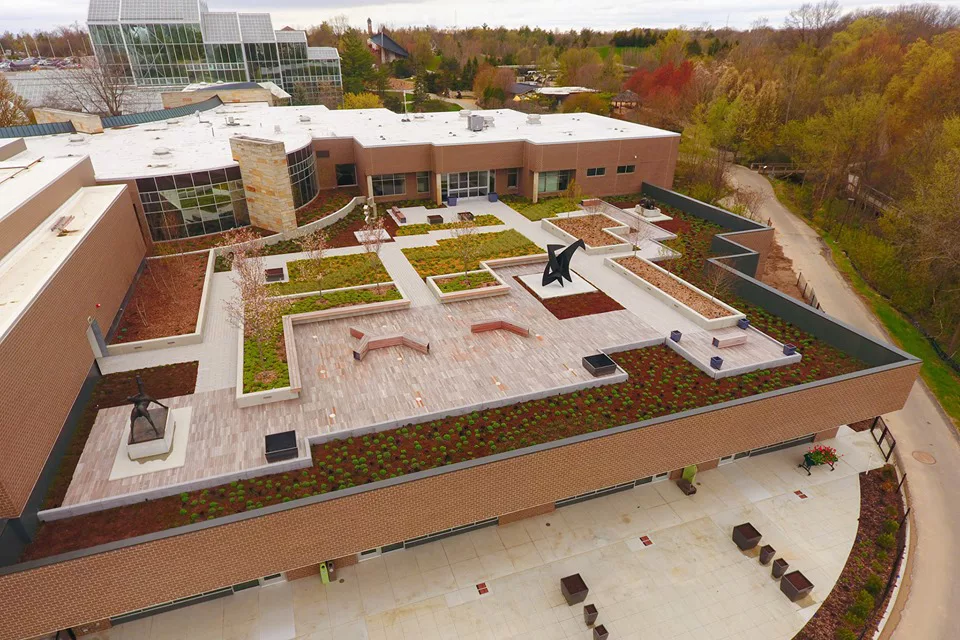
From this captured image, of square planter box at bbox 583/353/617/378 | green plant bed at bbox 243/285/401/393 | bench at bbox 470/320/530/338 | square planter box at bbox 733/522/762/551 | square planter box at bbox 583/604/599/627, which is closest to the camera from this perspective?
square planter box at bbox 583/604/599/627

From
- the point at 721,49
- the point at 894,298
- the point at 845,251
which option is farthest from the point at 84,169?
the point at 721,49

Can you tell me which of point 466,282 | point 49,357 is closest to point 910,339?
point 466,282

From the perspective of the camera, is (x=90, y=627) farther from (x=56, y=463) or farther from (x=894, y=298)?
(x=894, y=298)

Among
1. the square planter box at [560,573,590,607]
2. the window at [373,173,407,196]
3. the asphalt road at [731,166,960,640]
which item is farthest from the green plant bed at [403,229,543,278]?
the asphalt road at [731,166,960,640]

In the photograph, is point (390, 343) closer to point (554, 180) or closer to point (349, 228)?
point (349, 228)

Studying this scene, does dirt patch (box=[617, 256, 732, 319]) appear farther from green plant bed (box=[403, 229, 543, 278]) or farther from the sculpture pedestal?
the sculpture pedestal

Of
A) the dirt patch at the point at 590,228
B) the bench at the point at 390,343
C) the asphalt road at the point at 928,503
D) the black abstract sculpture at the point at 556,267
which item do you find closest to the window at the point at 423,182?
the dirt patch at the point at 590,228
